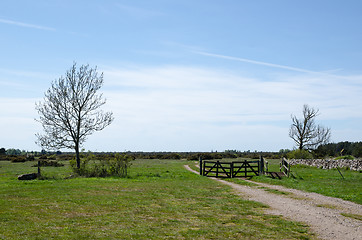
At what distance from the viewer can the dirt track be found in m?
10.9

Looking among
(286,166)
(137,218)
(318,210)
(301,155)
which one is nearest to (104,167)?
(286,166)

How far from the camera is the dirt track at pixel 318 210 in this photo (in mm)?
10898

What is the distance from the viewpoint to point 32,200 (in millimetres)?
17531

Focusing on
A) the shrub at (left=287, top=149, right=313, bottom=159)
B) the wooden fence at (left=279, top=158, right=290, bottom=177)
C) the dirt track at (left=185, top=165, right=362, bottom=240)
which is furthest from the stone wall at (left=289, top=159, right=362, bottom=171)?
the dirt track at (left=185, top=165, right=362, bottom=240)

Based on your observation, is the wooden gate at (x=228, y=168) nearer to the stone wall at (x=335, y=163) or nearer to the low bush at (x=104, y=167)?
the low bush at (x=104, y=167)

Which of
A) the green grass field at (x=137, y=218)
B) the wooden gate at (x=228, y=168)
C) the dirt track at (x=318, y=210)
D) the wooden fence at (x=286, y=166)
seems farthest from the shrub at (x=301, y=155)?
the green grass field at (x=137, y=218)

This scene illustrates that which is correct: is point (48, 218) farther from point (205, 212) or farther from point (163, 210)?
point (205, 212)

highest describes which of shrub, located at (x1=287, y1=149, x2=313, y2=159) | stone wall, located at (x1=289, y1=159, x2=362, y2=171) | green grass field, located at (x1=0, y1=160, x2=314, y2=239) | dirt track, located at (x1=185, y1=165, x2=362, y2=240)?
shrub, located at (x1=287, y1=149, x2=313, y2=159)

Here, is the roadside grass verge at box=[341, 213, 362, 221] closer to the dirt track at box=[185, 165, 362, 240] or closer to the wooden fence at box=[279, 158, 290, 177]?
the dirt track at box=[185, 165, 362, 240]

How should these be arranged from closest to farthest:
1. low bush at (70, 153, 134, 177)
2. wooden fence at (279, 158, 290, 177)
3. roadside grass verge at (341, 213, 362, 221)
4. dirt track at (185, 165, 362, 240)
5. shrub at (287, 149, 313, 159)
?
dirt track at (185, 165, 362, 240)
roadside grass verge at (341, 213, 362, 221)
wooden fence at (279, 158, 290, 177)
low bush at (70, 153, 134, 177)
shrub at (287, 149, 313, 159)

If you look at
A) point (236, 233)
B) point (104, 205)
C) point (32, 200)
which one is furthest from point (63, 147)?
point (236, 233)

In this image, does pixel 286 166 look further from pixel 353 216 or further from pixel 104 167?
pixel 353 216

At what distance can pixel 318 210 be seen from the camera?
1469 centimetres

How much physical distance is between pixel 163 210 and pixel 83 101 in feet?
83.6
